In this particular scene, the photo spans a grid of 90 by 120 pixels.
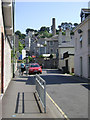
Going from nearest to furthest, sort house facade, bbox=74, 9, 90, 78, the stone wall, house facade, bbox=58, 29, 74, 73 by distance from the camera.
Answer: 1. house facade, bbox=74, 9, 90, 78
2. house facade, bbox=58, 29, 74, 73
3. the stone wall

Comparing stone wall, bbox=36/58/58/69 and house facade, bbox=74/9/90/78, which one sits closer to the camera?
house facade, bbox=74/9/90/78

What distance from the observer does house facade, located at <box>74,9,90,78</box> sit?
73.9ft

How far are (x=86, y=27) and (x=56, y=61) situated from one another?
34.3 m

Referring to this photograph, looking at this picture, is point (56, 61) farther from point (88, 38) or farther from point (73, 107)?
point (73, 107)

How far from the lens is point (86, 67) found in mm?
23141

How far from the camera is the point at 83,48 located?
24.2 metres

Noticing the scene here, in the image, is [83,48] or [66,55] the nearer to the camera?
[83,48]

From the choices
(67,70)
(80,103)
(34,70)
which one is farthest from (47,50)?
(80,103)

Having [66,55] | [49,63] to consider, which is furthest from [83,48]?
[49,63]

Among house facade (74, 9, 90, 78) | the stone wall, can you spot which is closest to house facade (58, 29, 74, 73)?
the stone wall

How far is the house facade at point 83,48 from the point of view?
2252 centimetres

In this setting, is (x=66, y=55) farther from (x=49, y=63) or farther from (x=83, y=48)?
(x=49, y=63)

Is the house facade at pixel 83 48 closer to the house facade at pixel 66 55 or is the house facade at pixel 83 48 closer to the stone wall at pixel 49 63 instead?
the house facade at pixel 66 55

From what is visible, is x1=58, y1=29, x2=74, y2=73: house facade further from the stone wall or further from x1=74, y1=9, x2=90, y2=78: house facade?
x1=74, y1=9, x2=90, y2=78: house facade
